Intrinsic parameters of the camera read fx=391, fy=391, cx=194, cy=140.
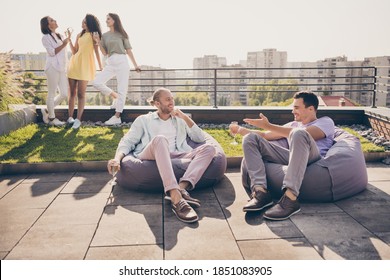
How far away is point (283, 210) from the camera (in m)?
3.38

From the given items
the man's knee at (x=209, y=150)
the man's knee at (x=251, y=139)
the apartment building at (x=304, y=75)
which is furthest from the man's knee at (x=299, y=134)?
the apartment building at (x=304, y=75)

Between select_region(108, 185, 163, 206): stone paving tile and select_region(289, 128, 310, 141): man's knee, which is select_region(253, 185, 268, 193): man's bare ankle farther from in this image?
select_region(108, 185, 163, 206): stone paving tile

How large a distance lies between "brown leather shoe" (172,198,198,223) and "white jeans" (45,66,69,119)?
4.56 meters

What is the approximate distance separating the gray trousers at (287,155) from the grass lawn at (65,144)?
1396 mm

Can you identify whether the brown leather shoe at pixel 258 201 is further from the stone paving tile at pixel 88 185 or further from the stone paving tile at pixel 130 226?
the stone paving tile at pixel 88 185

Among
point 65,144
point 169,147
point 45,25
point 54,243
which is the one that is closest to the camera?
point 54,243

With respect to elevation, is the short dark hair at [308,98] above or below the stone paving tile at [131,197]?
above

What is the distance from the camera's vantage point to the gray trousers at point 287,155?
341 centimetres

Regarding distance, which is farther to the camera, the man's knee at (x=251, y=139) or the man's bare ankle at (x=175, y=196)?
the man's knee at (x=251, y=139)

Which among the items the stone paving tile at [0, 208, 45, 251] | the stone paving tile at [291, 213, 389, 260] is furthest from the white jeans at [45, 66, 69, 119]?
the stone paving tile at [291, 213, 389, 260]

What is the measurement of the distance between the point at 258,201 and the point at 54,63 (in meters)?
5.02

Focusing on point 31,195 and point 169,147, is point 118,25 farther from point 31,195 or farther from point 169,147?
point 31,195

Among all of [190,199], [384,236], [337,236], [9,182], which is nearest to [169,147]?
[190,199]

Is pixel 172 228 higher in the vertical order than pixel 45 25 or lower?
lower
